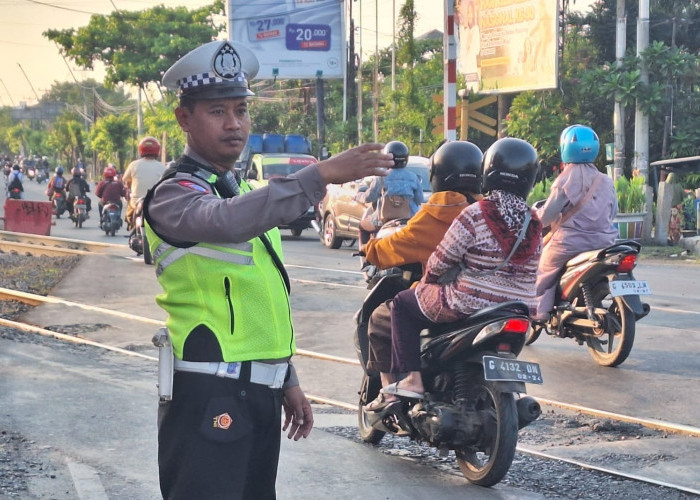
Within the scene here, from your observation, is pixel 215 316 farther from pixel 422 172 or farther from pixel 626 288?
pixel 422 172

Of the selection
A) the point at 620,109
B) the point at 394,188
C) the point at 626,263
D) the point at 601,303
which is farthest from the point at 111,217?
the point at 394,188

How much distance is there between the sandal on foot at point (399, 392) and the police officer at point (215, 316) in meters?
2.50

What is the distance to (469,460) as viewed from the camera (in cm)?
539

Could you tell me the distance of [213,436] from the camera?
9.53ft

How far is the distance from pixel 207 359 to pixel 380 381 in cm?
321

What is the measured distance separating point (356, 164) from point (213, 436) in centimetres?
79

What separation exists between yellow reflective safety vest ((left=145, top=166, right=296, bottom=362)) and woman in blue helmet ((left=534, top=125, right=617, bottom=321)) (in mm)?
5677

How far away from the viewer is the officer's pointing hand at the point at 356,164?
Answer: 2.73 metres

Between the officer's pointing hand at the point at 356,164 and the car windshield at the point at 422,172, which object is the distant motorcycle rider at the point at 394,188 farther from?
the car windshield at the point at 422,172

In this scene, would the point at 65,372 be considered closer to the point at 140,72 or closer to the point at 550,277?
the point at 550,277

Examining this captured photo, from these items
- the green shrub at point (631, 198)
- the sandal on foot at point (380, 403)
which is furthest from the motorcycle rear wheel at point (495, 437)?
the green shrub at point (631, 198)

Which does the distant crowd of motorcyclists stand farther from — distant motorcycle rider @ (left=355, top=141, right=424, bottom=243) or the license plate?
the license plate

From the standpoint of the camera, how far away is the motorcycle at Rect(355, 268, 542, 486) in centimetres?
507

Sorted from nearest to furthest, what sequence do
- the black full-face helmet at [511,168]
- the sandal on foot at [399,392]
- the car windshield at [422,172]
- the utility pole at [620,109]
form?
the black full-face helmet at [511,168] → the sandal on foot at [399,392] → the car windshield at [422,172] → the utility pole at [620,109]
